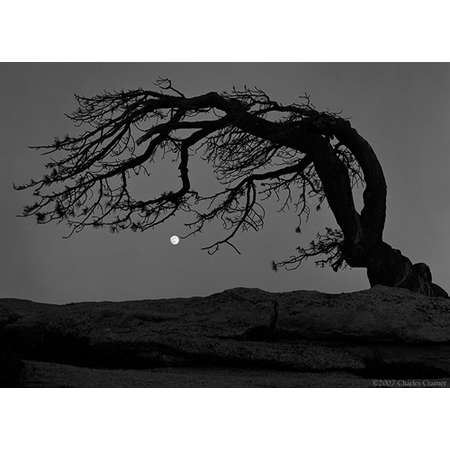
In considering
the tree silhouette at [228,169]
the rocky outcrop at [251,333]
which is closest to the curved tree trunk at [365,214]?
the tree silhouette at [228,169]

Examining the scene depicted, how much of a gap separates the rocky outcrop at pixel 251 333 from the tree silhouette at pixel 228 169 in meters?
0.27

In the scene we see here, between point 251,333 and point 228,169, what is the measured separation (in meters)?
0.89

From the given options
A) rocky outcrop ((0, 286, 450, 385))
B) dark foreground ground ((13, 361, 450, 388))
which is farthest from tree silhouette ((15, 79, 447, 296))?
dark foreground ground ((13, 361, 450, 388))

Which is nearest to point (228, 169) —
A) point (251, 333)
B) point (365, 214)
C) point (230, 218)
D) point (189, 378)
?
point (230, 218)

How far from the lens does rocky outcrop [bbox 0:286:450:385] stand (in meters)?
3.09

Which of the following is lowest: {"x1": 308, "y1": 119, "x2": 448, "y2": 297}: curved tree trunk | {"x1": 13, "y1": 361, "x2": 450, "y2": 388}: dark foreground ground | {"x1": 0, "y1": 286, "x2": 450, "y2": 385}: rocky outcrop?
{"x1": 13, "y1": 361, "x2": 450, "y2": 388}: dark foreground ground

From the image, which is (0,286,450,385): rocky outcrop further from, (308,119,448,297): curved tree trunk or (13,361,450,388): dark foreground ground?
(308,119,448,297): curved tree trunk

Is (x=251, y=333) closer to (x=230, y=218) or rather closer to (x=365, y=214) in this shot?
(x=230, y=218)

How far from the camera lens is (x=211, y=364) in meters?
3.08

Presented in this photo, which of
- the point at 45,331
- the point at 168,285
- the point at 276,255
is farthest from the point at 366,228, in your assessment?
the point at 45,331

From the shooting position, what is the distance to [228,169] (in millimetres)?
3607

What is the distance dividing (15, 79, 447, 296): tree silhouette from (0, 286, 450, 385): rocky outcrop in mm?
268
